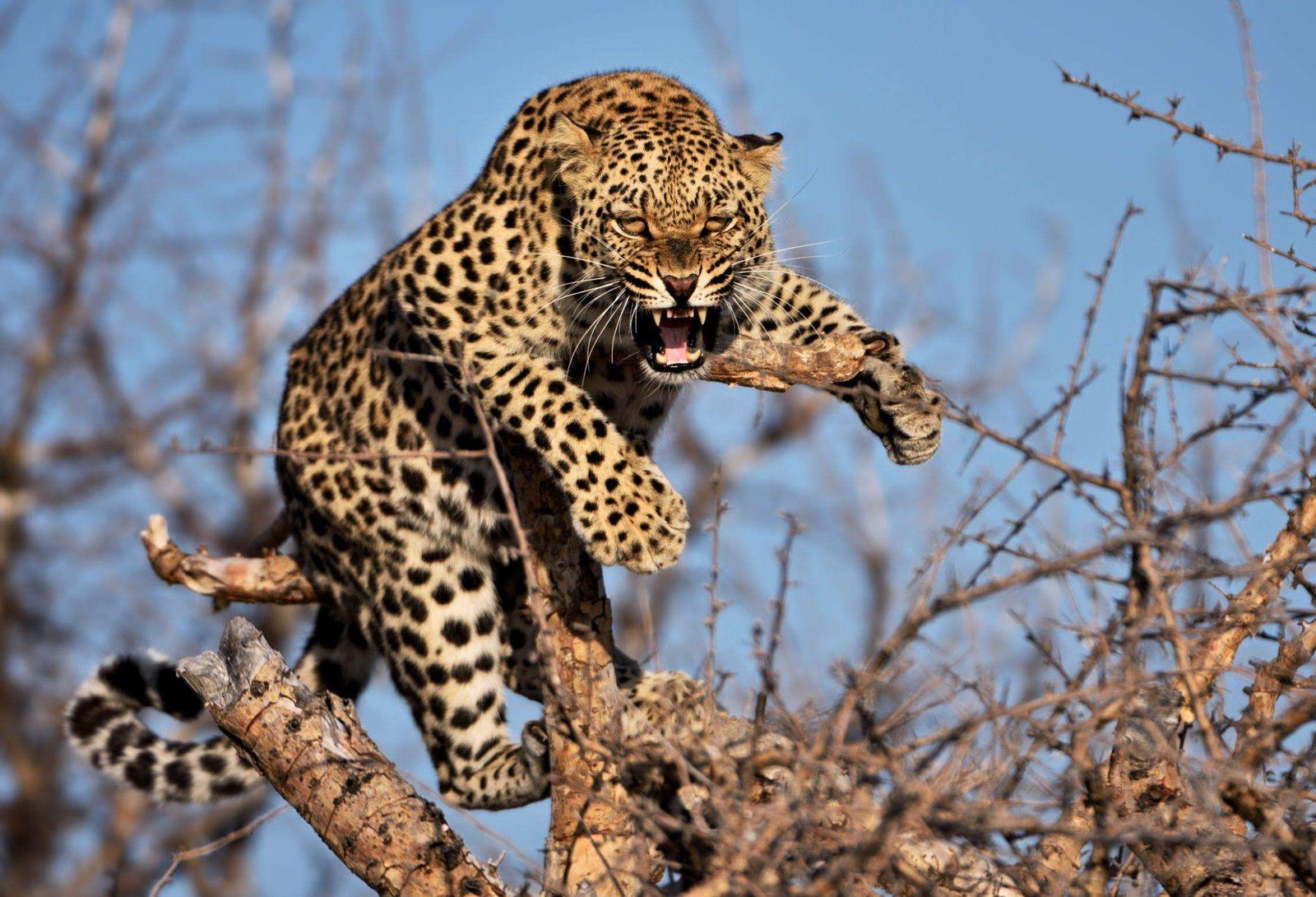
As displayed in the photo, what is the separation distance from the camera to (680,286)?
6.68m

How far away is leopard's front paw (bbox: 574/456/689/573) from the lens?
251 inches

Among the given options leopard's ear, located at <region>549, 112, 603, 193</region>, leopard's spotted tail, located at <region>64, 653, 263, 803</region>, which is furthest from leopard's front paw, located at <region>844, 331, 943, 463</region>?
leopard's spotted tail, located at <region>64, 653, 263, 803</region>

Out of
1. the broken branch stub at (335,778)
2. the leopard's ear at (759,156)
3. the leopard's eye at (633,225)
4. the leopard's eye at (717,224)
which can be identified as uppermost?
the leopard's ear at (759,156)

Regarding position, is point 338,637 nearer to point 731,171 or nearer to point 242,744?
point 242,744

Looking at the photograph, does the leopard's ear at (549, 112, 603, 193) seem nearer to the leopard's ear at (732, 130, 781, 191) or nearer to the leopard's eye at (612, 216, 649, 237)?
the leopard's eye at (612, 216, 649, 237)

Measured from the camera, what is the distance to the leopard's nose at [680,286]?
6684 millimetres

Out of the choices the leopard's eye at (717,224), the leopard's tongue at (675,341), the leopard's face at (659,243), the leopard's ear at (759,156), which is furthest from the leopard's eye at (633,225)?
the leopard's ear at (759,156)

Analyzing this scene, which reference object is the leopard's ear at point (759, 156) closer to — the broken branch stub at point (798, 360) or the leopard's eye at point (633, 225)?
the leopard's eye at point (633, 225)

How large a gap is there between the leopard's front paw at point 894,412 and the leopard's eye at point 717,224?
0.81m

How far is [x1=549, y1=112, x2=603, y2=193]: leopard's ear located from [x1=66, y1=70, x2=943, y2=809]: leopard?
1 centimetres

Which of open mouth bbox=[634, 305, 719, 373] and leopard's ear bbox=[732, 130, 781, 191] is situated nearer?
open mouth bbox=[634, 305, 719, 373]

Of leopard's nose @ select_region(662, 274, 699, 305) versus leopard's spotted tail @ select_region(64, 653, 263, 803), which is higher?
leopard's nose @ select_region(662, 274, 699, 305)

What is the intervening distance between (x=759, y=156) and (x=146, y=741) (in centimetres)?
406

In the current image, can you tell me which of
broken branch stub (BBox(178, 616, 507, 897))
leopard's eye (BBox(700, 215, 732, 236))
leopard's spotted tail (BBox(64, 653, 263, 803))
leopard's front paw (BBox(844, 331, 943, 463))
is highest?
leopard's eye (BBox(700, 215, 732, 236))
